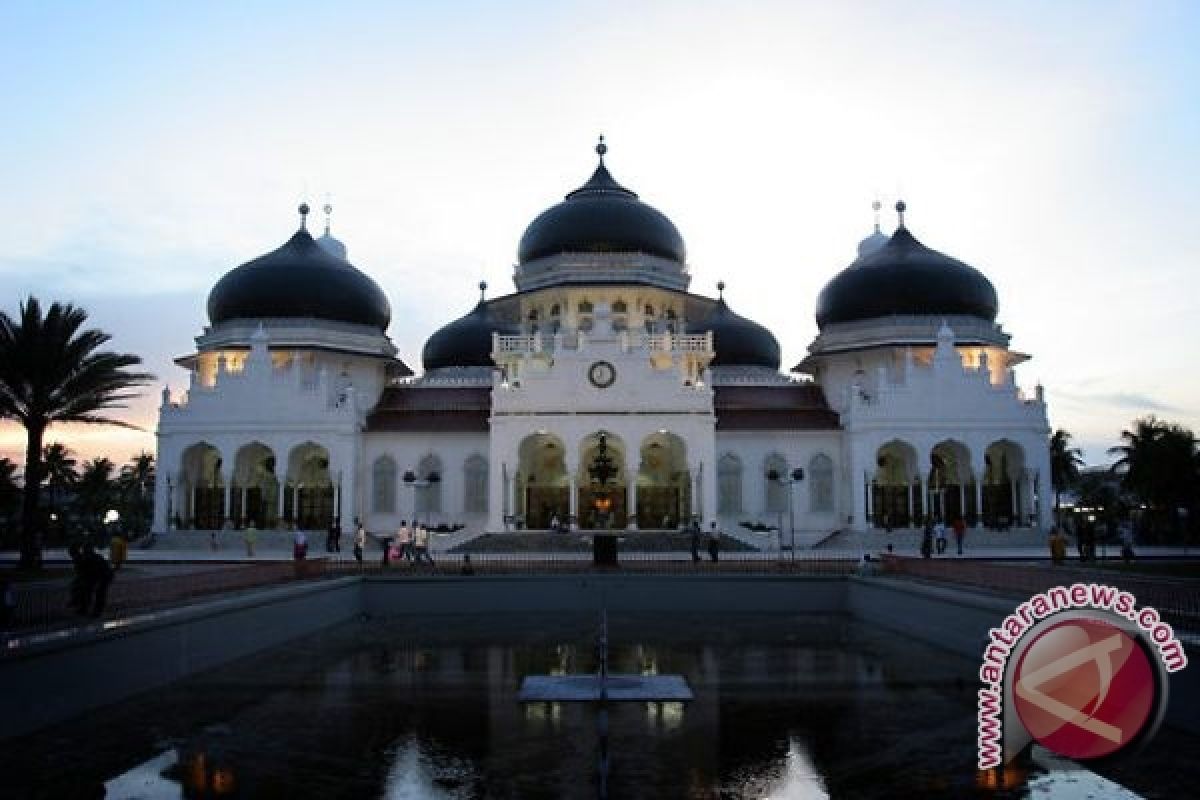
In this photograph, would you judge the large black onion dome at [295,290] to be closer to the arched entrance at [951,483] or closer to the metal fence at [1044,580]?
the arched entrance at [951,483]

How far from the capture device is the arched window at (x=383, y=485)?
47656mm

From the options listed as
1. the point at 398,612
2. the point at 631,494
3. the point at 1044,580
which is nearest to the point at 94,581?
the point at 398,612

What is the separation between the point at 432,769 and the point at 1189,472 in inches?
1715

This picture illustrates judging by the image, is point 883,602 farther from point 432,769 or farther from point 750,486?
point 750,486

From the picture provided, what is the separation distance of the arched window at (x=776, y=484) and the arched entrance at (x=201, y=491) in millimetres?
23286

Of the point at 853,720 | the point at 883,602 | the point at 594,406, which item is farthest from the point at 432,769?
the point at 594,406

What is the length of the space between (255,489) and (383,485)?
19.0 feet

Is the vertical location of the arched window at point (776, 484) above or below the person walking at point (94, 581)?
above

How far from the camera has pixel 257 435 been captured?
46625 mm

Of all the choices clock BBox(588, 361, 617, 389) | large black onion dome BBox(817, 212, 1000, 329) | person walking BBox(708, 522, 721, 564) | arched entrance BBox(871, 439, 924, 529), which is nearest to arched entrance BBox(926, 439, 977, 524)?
arched entrance BBox(871, 439, 924, 529)

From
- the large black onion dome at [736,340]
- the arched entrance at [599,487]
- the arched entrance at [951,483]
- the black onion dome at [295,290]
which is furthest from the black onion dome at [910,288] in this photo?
the black onion dome at [295,290]

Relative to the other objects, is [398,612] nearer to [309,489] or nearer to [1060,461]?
[309,489]

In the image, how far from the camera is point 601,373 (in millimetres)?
45281

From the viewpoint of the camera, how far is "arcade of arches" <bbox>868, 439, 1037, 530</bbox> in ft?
153
